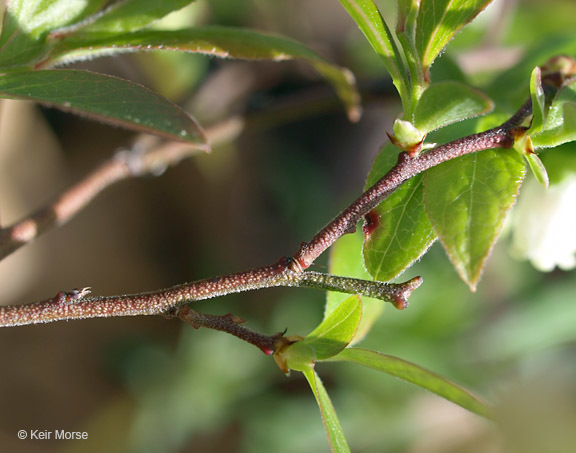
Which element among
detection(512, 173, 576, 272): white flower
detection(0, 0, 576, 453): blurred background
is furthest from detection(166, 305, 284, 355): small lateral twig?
detection(0, 0, 576, 453): blurred background

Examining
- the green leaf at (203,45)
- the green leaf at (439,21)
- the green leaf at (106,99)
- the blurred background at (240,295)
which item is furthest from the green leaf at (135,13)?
the blurred background at (240,295)

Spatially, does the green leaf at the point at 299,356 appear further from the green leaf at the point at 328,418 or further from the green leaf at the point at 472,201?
Result: the green leaf at the point at 472,201

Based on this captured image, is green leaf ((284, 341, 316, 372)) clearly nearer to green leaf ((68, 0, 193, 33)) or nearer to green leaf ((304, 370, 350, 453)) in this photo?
green leaf ((304, 370, 350, 453))

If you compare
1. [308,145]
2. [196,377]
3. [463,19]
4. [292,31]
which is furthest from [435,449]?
[463,19]

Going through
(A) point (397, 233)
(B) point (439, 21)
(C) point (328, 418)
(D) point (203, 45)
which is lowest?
(C) point (328, 418)

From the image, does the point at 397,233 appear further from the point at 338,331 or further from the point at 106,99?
the point at 106,99

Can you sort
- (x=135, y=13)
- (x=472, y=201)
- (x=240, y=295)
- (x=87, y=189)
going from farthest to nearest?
(x=240, y=295), (x=87, y=189), (x=135, y=13), (x=472, y=201)

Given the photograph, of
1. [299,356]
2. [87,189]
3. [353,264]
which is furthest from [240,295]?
[299,356]
